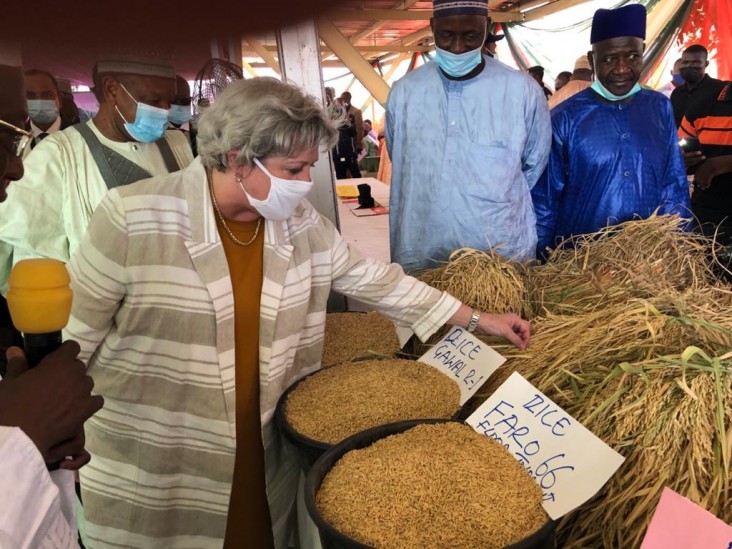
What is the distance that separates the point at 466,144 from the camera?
6.38ft

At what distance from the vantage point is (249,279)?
1.25 m

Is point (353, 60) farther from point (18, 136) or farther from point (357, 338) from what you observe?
point (18, 136)

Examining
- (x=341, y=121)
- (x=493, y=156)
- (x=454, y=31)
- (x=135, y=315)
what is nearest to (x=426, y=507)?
(x=135, y=315)

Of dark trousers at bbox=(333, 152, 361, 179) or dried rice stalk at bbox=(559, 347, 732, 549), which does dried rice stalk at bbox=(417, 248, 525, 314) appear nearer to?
dried rice stalk at bbox=(559, 347, 732, 549)

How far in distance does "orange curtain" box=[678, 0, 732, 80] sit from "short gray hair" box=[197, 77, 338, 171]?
12.5 ft

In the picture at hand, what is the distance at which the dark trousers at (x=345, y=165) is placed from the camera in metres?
7.64

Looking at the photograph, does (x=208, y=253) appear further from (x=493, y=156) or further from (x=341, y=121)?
(x=493, y=156)

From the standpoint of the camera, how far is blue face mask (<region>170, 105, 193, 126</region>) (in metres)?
2.09

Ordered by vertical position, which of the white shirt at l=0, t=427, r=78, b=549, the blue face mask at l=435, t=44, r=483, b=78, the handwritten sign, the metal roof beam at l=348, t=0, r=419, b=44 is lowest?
the handwritten sign

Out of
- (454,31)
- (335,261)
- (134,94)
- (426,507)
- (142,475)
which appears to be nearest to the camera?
(426,507)

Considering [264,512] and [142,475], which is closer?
[142,475]

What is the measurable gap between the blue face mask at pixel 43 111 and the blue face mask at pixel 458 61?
4.13ft

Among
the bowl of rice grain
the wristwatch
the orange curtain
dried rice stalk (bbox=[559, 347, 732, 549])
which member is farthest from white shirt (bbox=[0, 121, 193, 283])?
the orange curtain

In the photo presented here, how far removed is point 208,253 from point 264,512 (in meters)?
0.65
